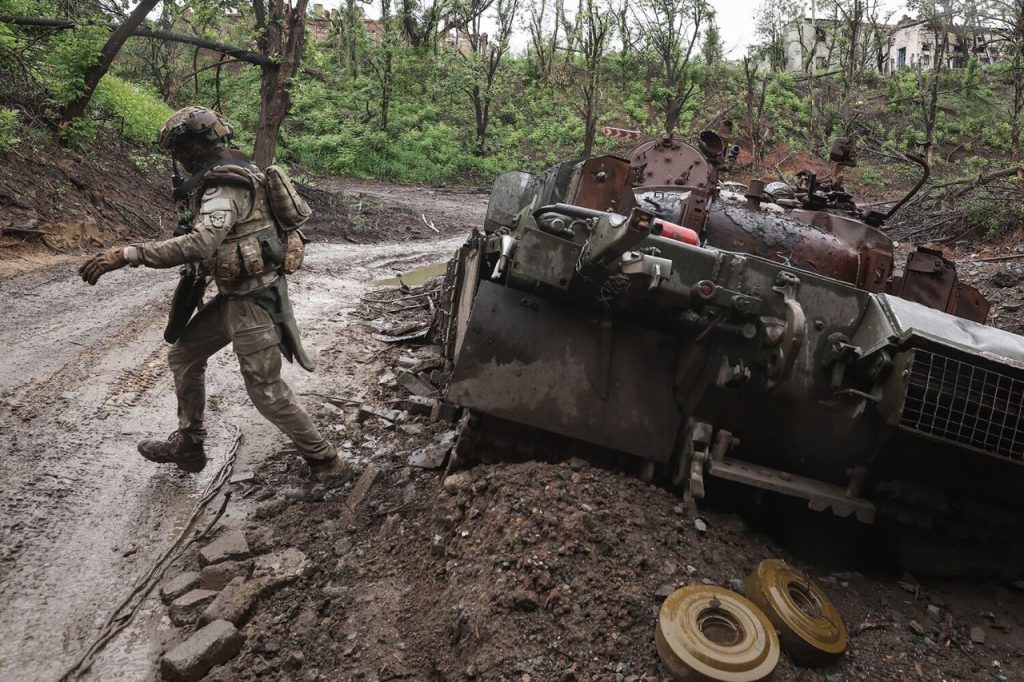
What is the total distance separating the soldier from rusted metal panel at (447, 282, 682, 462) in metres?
0.97

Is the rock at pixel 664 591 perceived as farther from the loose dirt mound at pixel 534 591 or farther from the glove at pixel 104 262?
the glove at pixel 104 262

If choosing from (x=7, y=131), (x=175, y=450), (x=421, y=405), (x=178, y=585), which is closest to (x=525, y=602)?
(x=178, y=585)

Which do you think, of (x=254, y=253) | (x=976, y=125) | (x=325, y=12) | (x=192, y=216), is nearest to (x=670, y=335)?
(x=254, y=253)

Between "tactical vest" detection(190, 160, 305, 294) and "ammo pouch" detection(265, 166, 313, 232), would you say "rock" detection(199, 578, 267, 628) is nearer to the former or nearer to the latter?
"tactical vest" detection(190, 160, 305, 294)

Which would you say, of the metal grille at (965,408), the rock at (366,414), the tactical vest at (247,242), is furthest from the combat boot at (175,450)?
the metal grille at (965,408)

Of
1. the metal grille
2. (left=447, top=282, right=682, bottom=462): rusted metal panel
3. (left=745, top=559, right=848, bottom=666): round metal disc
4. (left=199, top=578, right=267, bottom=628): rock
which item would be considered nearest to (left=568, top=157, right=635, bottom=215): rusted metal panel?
(left=447, top=282, right=682, bottom=462): rusted metal panel

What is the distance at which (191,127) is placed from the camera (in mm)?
3775

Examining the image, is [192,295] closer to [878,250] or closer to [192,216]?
[192,216]

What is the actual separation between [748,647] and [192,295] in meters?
3.12

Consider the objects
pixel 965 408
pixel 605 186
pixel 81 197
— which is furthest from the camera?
pixel 81 197

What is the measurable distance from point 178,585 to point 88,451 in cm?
143

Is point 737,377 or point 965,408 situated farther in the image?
point 737,377

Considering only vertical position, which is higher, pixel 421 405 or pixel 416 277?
pixel 416 277

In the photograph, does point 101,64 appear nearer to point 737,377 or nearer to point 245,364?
point 245,364
